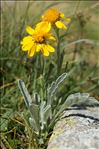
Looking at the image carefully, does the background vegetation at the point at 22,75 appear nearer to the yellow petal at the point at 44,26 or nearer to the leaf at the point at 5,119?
the leaf at the point at 5,119

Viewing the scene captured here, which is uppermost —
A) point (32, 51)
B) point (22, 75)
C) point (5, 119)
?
point (32, 51)

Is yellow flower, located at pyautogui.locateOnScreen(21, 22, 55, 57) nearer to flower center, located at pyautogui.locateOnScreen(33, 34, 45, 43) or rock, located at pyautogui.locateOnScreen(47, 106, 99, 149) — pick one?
flower center, located at pyautogui.locateOnScreen(33, 34, 45, 43)

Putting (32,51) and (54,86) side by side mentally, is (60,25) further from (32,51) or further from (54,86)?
(54,86)

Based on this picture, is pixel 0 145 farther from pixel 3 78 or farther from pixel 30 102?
pixel 3 78

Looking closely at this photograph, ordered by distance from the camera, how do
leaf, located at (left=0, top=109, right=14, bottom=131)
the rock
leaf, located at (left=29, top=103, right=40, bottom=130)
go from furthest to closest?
leaf, located at (left=0, top=109, right=14, bottom=131) < leaf, located at (left=29, top=103, right=40, bottom=130) < the rock

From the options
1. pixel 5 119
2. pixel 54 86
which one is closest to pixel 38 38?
pixel 54 86

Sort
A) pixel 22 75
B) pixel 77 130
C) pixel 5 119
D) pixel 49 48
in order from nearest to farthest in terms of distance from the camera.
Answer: pixel 77 130 < pixel 49 48 < pixel 5 119 < pixel 22 75

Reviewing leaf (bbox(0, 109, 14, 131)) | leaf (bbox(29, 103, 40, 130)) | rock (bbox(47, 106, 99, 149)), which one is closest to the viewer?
rock (bbox(47, 106, 99, 149))

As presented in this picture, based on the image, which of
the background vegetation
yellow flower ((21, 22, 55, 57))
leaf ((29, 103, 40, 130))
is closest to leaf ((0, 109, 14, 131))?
the background vegetation
